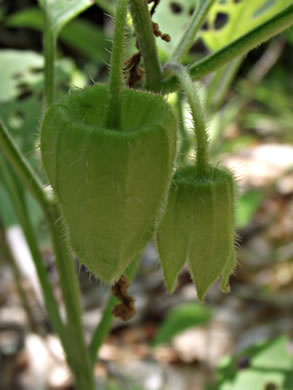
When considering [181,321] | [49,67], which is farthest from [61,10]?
[181,321]

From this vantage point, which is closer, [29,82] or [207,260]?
[207,260]

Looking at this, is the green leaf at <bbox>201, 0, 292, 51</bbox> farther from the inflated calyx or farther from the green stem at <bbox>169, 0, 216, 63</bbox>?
the inflated calyx

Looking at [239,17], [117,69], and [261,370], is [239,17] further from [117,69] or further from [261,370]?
[261,370]

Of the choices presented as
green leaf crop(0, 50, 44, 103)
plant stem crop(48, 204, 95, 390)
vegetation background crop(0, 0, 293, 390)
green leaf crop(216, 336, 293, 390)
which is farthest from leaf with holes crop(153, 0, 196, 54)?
green leaf crop(216, 336, 293, 390)

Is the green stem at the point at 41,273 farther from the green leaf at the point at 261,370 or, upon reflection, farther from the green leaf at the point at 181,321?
the green leaf at the point at 181,321

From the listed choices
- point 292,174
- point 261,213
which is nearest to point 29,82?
point 261,213

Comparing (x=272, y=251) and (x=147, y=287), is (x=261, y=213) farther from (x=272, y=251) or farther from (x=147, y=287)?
(x=147, y=287)

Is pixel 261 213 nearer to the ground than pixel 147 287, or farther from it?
nearer to the ground
